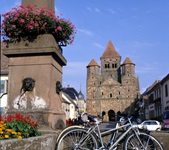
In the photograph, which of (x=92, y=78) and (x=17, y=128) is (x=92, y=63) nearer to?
(x=92, y=78)

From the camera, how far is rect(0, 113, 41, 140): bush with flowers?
10.5ft

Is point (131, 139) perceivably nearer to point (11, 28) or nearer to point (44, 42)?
point (44, 42)

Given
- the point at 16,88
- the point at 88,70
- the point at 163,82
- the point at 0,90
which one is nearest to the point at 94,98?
the point at 88,70

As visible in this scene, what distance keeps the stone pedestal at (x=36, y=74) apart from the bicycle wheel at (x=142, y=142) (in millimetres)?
1638

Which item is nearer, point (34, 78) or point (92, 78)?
point (34, 78)

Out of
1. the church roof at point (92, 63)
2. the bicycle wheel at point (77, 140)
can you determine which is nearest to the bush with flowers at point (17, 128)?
the bicycle wheel at point (77, 140)

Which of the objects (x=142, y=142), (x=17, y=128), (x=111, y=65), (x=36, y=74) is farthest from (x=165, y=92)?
(x=111, y=65)

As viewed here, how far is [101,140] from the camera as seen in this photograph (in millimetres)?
3883

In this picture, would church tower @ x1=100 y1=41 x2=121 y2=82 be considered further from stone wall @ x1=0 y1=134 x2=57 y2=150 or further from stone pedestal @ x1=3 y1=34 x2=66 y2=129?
stone wall @ x1=0 y1=134 x2=57 y2=150

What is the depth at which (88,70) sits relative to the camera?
84625 millimetres

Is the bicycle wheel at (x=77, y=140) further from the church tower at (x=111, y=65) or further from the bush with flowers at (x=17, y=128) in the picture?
the church tower at (x=111, y=65)

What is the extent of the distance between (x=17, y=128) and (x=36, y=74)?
1.66 m

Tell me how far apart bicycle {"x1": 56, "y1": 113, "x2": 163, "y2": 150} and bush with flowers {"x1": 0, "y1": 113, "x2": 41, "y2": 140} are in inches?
19.6

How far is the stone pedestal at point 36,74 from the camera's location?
15.7 ft
